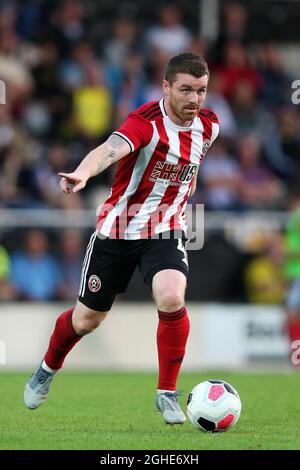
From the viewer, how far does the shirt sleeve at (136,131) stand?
622 cm

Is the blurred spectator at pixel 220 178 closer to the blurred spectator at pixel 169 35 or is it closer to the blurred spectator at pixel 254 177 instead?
the blurred spectator at pixel 254 177

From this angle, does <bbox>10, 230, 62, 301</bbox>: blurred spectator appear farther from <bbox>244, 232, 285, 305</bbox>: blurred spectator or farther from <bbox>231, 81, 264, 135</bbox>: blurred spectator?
<bbox>231, 81, 264, 135</bbox>: blurred spectator

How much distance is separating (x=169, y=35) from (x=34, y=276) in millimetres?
4651

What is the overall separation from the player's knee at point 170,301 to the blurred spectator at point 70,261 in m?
5.74

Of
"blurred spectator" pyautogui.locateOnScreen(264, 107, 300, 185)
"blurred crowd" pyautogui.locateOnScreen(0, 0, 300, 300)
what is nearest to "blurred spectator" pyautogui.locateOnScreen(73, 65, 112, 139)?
"blurred crowd" pyautogui.locateOnScreen(0, 0, 300, 300)

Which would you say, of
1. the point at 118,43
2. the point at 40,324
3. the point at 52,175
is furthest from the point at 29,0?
the point at 40,324

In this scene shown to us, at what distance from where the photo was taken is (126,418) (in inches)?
269

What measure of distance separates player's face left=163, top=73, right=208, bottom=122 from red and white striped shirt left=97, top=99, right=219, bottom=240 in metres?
0.16

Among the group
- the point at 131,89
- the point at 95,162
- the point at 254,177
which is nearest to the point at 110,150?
the point at 95,162

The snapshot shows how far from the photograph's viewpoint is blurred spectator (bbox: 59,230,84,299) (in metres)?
12.0

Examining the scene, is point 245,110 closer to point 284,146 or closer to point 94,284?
point 284,146

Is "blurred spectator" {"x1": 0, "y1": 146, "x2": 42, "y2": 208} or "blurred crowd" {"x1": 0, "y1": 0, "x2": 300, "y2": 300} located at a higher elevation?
"blurred crowd" {"x1": 0, "y1": 0, "x2": 300, "y2": 300}
